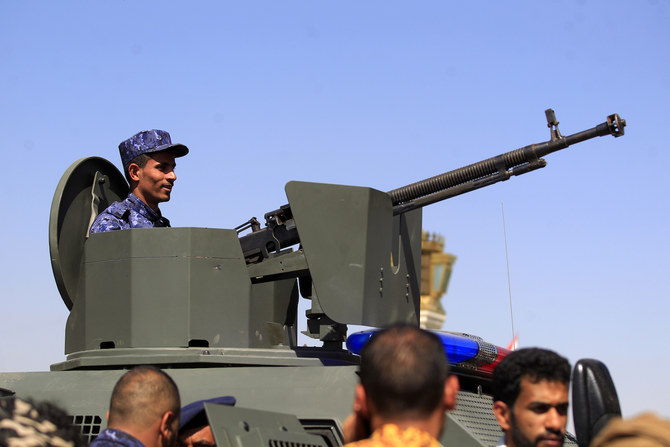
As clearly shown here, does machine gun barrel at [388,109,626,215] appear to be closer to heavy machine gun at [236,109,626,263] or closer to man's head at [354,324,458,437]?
heavy machine gun at [236,109,626,263]

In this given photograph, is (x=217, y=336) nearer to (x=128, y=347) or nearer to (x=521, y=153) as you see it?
(x=128, y=347)

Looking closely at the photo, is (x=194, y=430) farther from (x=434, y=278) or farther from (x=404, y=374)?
(x=434, y=278)

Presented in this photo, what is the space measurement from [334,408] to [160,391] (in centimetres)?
103

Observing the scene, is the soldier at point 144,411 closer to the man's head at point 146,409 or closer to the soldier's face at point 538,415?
the man's head at point 146,409

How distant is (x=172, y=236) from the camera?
4.90 m

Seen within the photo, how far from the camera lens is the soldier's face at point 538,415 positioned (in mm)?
3402

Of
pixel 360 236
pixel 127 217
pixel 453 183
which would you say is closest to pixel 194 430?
pixel 360 236

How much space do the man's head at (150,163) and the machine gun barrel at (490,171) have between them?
1.30 meters

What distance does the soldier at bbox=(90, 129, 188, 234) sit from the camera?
568cm

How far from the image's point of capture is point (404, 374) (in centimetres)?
228

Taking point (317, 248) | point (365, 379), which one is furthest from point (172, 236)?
point (365, 379)

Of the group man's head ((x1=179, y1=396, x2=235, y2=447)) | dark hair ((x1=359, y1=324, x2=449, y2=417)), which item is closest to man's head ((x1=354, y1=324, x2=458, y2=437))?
dark hair ((x1=359, y1=324, x2=449, y2=417))

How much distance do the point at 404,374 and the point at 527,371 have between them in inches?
52.3

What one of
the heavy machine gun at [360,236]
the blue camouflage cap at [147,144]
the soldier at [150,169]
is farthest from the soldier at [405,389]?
the blue camouflage cap at [147,144]
